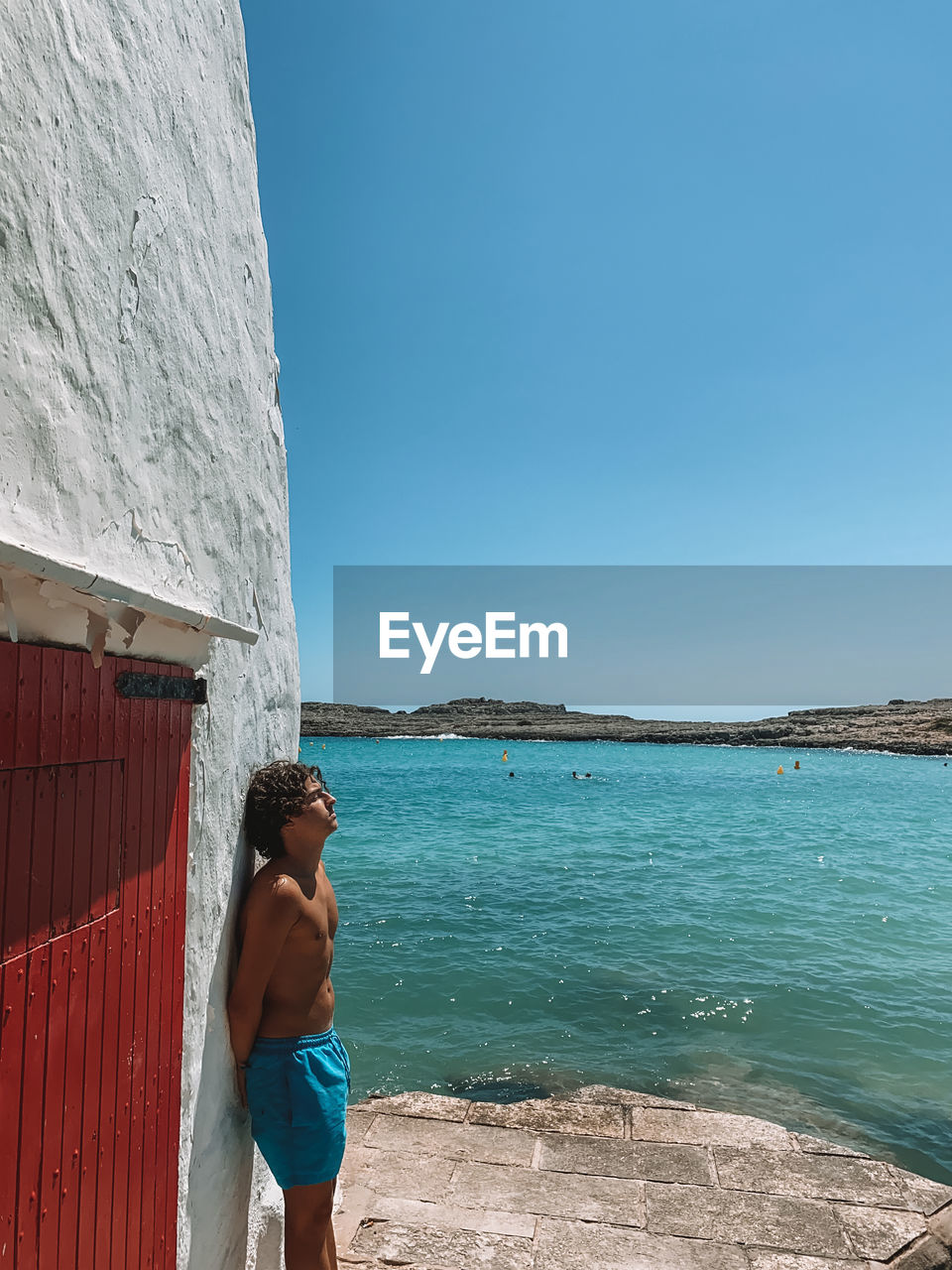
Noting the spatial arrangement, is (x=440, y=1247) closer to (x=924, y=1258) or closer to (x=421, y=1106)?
(x=421, y=1106)

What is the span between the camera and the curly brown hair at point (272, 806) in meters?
3.44

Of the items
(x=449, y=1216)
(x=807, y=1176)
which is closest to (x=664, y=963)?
(x=807, y=1176)

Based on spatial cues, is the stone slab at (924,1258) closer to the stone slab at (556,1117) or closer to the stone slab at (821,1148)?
the stone slab at (821,1148)

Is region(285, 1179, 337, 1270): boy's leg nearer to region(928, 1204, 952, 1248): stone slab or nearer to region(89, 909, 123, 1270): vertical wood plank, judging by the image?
region(89, 909, 123, 1270): vertical wood plank

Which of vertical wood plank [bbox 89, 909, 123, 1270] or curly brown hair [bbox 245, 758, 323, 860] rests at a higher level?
curly brown hair [bbox 245, 758, 323, 860]

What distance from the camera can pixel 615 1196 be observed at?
195 inches

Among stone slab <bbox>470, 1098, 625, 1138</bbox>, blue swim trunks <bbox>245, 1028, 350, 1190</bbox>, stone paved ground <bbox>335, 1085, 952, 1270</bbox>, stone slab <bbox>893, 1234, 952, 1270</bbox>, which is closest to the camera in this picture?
blue swim trunks <bbox>245, 1028, 350, 1190</bbox>

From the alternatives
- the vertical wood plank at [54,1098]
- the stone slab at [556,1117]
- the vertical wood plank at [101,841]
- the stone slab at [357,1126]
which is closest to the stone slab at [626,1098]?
the stone slab at [556,1117]

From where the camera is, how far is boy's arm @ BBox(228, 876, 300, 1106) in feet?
10.4

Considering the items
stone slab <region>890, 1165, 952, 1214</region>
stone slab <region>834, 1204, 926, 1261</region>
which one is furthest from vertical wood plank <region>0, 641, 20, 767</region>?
stone slab <region>890, 1165, 952, 1214</region>

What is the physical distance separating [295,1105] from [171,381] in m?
2.66

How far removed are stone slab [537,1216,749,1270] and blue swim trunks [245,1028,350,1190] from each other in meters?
1.86

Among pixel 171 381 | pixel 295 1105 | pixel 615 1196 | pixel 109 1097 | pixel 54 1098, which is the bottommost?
pixel 615 1196

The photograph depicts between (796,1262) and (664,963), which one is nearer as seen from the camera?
(796,1262)
